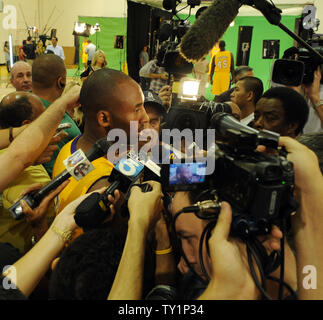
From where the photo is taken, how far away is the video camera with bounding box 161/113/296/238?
0.68 m

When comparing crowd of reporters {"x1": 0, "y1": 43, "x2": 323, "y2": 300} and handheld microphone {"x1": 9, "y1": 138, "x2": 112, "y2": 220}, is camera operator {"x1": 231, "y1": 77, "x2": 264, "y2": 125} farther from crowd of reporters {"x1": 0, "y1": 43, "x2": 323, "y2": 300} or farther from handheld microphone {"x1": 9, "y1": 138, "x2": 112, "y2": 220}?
handheld microphone {"x1": 9, "y1": 138, "x2": 112, "y2": 220}

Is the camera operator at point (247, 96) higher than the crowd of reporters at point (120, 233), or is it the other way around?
the camera operator at point (247, 96)

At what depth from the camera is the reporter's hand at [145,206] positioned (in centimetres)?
94

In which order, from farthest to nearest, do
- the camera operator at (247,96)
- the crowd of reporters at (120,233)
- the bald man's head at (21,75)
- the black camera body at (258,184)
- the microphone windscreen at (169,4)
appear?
1. the bald man's head at (21,75)
2. the camera operator at (247,96)
3. the microphone windscreen at (169,4)
4. the crowd of reporters at (120,233)
5. the black camera body at (258,184)

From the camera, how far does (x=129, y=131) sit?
162 centimetres

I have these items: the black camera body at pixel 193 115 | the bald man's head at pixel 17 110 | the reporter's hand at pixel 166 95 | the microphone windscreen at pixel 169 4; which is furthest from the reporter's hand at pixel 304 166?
the microphone windscreen at pixel 169 4

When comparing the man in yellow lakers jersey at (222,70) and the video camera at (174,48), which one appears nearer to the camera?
the video camera at (174,48)

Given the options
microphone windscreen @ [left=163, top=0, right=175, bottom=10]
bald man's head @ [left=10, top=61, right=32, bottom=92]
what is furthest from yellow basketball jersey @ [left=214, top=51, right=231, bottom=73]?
bald man's head @ [left=10, top=61, right=32, bottom=92]

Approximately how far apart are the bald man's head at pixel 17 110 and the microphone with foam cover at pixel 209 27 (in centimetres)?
126

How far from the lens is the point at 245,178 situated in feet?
2.31

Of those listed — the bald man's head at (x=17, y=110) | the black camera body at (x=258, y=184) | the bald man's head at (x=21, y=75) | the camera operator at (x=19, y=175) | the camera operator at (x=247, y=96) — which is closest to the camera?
the black camera body at (x=258, y=184)

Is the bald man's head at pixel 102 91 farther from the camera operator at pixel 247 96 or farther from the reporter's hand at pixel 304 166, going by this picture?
the camera operator at pixel 247 96

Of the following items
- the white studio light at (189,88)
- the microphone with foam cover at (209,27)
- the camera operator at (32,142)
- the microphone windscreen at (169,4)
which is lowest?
the camera operator at (32,142)

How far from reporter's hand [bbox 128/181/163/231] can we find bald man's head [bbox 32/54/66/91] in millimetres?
1915
